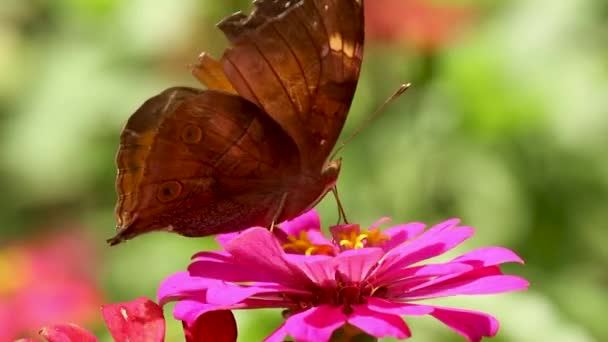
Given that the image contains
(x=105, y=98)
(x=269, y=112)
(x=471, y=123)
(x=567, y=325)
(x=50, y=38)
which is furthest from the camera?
(x=50, y=38)

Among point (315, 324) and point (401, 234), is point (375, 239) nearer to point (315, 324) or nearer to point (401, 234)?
point (401, 234)

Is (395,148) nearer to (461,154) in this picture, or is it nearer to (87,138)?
(461,154)

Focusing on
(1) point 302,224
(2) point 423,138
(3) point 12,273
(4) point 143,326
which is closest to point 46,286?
(3) point 12,273

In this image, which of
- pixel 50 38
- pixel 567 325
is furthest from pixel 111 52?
pixel 567 325

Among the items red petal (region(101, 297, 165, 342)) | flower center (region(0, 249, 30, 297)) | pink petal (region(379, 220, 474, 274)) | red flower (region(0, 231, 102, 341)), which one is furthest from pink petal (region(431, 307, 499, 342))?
flower center (region(0, 249, 30, 297))

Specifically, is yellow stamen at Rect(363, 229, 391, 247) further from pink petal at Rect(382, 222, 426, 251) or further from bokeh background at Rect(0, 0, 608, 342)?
bokeh background at Rect(0, 0, 608, 342)

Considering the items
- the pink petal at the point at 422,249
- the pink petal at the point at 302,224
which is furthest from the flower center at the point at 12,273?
the pink petal at the point at 422,249
